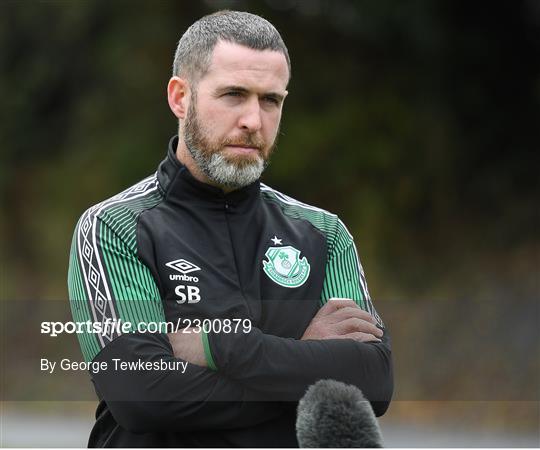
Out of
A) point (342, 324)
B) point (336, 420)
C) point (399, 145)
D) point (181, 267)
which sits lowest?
point (336, 420)

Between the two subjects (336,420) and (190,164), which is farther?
(190,164)

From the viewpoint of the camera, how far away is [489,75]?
11.2m

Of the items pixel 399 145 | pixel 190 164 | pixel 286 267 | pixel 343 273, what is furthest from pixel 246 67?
pixel 399 145

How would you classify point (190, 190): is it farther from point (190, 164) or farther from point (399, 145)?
point (399, 145)

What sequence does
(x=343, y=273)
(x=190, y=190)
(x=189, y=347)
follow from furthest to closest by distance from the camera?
1. (x=343, y=273)
2. (x=190, y=190)
3. (x=189, y=347)

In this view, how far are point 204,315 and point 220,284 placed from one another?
0.32 ft

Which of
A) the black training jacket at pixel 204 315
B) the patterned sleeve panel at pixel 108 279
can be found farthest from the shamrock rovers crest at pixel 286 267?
the patterned sleeve panel at pixel 108 279

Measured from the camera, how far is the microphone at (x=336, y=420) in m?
2.15

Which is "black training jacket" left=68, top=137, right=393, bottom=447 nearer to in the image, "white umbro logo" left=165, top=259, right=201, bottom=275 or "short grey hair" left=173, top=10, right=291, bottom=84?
"white umbro logo" left=165, top=259, right=201, bottom=275

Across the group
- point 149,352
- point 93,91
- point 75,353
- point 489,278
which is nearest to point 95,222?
point 149,352

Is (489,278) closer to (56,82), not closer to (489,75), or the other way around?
(489,75)

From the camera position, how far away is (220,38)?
2.82 m

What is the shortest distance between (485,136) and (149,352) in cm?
938

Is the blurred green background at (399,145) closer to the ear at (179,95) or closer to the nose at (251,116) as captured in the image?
the ear at (179,95)
